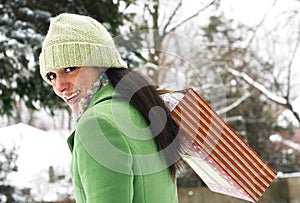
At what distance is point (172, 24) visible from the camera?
4.38 meters

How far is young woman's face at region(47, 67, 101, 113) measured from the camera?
2.37 feet

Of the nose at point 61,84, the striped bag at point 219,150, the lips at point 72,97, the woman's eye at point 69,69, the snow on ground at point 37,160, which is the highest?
the woman's eye at point 69,69

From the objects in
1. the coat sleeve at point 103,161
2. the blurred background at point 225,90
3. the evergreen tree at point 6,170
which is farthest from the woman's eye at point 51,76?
the evergreen tree at point 6,170

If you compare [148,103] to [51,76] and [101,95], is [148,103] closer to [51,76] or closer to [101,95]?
[101,95]

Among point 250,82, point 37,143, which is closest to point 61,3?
point 37,143

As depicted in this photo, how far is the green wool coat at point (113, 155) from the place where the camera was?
622 millimetres

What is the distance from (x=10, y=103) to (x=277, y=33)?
2705mm

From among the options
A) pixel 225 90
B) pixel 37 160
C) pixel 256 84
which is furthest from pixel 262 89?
pixel 37 160

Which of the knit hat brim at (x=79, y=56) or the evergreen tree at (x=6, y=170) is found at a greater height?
the knit hat brim at (x=79, y=56)

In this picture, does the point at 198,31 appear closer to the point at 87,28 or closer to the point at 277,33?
the point at 277,33

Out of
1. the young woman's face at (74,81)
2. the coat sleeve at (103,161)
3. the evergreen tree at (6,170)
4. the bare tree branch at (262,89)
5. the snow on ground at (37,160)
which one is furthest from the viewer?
the bare tree branch at (262,89)

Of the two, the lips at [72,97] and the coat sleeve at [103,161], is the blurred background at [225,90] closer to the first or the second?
the lips at [72,97]

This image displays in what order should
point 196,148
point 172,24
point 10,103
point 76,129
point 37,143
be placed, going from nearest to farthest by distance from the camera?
point 76,129, point 196,148, point 10,103, point 37,143, point 172,24

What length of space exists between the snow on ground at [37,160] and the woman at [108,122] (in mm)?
2627
